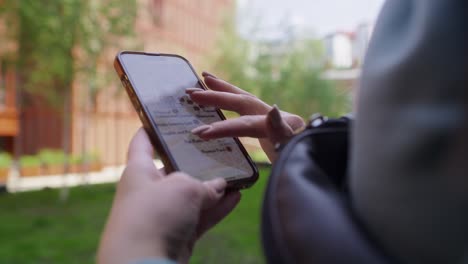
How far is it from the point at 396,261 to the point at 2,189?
861 centimetres

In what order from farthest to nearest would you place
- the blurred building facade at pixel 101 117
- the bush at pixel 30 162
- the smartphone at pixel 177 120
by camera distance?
the blurred building facade at pixel 101 117 < the bush at pixel 30 162 < the smartphone at pixel 177 120

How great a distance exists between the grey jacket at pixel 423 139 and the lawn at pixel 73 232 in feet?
8.16

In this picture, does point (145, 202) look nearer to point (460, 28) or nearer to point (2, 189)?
point (460, 28)

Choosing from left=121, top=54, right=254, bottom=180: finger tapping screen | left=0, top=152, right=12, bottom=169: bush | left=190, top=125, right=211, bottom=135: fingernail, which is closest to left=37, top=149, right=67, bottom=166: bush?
left=0, top=152, right=12, bottom=169: bush

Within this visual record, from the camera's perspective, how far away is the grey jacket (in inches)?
15.8

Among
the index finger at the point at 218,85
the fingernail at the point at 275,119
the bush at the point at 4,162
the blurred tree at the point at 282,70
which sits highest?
the fingernail at the point at 275,119

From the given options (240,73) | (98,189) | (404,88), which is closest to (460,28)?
(404,88)

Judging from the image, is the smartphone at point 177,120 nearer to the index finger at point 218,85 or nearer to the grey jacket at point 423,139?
the index finger at point 218,85

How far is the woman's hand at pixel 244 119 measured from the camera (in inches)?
23.7

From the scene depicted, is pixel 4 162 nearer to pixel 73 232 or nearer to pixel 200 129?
pixel 73 232

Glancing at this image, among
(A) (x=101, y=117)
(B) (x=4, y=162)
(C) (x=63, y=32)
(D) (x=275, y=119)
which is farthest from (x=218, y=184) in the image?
(A) (x=101, y=117)

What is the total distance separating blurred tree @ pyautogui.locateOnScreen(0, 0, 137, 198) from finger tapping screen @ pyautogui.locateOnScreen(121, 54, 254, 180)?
6776 mm

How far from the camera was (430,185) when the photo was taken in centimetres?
41

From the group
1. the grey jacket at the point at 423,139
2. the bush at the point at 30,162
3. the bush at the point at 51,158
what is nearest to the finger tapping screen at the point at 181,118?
the grey jacket at the point at 423,139
